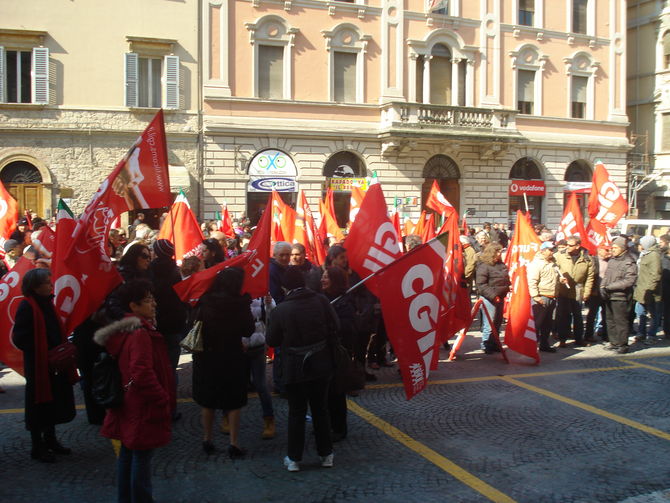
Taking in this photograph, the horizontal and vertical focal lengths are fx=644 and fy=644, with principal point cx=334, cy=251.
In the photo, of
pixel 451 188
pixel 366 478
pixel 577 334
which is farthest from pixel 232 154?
pixel 366 478

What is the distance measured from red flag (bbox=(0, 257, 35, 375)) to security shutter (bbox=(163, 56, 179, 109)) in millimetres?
15936

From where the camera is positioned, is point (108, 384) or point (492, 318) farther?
point (492, 318)

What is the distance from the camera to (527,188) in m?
26.9

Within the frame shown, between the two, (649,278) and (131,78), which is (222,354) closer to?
(649,278)

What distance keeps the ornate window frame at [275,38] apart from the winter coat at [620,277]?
617 inches

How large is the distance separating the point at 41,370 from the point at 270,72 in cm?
1952

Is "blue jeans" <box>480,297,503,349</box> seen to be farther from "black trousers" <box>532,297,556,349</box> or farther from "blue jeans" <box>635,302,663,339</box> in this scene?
"blue jeans" <box>635,302,663,339</box>

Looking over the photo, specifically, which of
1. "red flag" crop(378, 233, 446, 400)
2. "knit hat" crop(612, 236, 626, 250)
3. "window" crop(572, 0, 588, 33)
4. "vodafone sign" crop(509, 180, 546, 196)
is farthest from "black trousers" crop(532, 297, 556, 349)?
"window" crop(572, 0, 588, 33)

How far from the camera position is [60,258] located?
5.62 metres

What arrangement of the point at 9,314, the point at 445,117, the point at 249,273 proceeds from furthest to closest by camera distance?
the point at 445,117, the point at 9,314, the point at 249,273

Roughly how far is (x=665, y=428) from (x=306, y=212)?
7.27 metres

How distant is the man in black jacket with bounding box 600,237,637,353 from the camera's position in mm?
9836

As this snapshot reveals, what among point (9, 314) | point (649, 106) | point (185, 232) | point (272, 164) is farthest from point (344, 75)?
point (9, 314)

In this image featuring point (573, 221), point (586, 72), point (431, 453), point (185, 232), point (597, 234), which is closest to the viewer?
point (431, 453)
